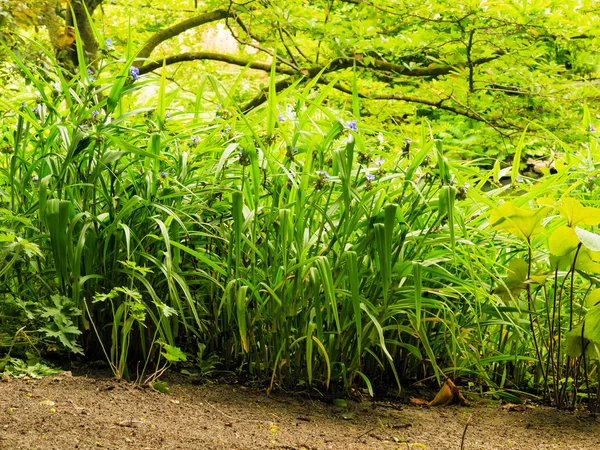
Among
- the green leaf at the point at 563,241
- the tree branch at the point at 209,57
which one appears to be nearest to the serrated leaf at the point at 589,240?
the green leaf at the point at 563,241

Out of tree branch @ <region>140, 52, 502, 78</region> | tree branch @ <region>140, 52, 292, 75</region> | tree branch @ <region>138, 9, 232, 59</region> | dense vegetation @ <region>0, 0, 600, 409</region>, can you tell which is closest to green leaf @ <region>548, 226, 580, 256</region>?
dense vegetation @ <region>0, 0, 600, 409</region>

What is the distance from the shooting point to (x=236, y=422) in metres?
1.82

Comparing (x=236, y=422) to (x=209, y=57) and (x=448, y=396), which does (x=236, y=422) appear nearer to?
(x=448, y=396)

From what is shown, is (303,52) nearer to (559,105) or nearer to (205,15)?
(205,15)

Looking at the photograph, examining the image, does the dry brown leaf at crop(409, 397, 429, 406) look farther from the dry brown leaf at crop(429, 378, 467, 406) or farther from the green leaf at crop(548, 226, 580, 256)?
the green leaf at crop(548, 226, 580, 256)

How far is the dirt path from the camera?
156cm

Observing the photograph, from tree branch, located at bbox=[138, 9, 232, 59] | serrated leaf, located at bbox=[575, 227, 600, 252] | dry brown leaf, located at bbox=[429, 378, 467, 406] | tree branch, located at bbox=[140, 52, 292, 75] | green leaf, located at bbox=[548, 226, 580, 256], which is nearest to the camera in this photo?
serrated leaf, located at bbox=[575, 227, 600, 252]

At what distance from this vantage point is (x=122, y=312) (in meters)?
2.09

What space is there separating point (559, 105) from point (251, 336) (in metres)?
3.42

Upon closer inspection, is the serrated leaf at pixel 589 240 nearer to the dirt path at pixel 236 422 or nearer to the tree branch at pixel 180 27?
the dirt path at pixel 236 422

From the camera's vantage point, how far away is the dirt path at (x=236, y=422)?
1562mm

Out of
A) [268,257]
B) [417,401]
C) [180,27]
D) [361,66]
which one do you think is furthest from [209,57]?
[417,401]

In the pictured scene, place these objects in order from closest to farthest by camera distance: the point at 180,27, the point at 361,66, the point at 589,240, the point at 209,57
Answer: the point at 589,240
the point at 361,66
the point at 180,27
the point at 209,57

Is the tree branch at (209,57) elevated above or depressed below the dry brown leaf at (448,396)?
above
